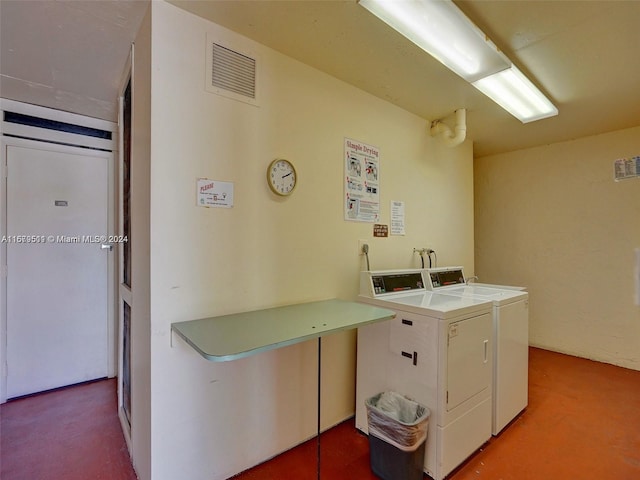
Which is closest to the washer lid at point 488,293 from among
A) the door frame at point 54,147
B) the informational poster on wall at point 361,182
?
the informational poster on wall at point 361,182

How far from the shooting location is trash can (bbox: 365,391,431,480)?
1596 mm

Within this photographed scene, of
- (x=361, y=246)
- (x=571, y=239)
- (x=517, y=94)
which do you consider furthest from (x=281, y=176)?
(x=571, y=239)

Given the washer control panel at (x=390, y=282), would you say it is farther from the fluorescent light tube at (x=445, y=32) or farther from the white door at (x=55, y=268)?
the white door at (x=55, y=268)

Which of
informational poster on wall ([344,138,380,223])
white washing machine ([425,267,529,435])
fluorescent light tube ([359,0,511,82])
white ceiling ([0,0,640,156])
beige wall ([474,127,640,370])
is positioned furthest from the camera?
beige wall ([474,127,640,370])

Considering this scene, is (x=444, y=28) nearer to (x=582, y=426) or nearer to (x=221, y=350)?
(x=221, y=350)

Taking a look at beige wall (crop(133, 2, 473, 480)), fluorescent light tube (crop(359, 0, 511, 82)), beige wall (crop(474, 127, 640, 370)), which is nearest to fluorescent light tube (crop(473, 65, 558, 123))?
fluorescent light tube (crop(359, 0, 511, 82))

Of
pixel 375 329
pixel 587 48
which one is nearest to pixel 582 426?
pixel 375 329

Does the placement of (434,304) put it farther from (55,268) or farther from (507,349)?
(55,268)

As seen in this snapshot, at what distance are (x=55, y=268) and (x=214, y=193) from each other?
219 cm

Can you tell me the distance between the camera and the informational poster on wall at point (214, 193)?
162 cm

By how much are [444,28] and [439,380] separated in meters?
1.88

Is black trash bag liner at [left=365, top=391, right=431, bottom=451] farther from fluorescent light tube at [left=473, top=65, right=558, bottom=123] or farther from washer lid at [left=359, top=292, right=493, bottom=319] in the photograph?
fluorescent light tube at [left=473, top=65, right=558, bottom=123]

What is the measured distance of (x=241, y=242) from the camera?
175 cm

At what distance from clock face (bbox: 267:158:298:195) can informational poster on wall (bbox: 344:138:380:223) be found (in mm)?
508
